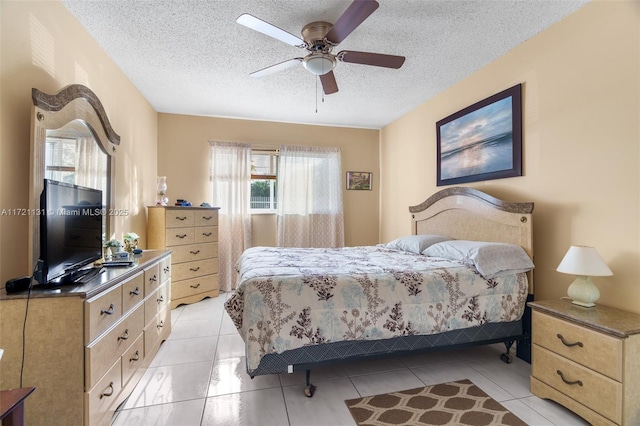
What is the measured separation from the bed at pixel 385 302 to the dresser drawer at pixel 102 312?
24.6 inches

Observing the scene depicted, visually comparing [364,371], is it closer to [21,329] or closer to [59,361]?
[59,361]

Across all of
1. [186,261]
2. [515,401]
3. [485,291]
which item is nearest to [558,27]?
[485,291]

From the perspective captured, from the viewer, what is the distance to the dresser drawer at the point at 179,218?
3645mm

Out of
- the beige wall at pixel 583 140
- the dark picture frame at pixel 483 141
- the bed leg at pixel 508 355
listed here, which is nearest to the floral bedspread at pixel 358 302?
the bed leg at pixel 508 355

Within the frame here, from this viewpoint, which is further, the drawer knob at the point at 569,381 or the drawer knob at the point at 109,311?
the drawer knob at the point at 569,381

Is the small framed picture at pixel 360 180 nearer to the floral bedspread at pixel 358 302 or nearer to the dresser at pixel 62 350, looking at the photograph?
the floral bedspread at pixel 358 302

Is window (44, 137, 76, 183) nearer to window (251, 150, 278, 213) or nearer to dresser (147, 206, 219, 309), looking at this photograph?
dresser (147, 206, 219, 309)

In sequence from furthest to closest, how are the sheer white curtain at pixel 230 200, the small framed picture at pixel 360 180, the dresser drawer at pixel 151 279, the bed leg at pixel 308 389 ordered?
the small framed picture at pixel 360 180 < the sheer white curtain at pixel 230 200 < the dresser drawer at pixel 151 279 < the bed leg at pixel 308 389

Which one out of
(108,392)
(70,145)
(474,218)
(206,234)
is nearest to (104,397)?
(108,392)

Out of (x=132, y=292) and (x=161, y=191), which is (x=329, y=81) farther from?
(x=161, y=191)

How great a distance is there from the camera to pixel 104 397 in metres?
1.58

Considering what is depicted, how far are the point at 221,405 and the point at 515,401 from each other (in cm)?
189

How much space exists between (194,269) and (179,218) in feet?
2.30

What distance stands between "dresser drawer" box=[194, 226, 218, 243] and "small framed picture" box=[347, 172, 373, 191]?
2331 mm
